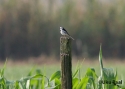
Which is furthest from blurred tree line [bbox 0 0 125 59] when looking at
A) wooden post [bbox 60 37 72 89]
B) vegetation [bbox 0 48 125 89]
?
wooden post [bbox 60 37 72 89]

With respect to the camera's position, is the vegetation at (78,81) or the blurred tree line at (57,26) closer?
the vegetation at (78,81)

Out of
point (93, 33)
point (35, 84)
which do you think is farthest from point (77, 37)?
point (35, 84)

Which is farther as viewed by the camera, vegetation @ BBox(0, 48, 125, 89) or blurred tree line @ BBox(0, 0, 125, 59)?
blurred tree line @ BBox(0, 0, 125, 59)

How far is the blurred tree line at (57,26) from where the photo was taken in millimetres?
27750

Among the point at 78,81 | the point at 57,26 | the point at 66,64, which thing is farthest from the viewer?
the point at 57,26

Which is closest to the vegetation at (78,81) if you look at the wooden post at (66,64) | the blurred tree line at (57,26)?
the wooden post at (66,64)

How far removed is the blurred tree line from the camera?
27750 millimetres

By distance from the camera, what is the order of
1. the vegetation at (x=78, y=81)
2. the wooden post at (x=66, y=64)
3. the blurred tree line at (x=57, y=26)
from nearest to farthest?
the wooden post at (x=66, y=64) → the vegetation at (x=78, y=81) → the blurred tree line at (x=57, y=26)

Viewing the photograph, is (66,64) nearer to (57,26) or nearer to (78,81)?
(78,81)

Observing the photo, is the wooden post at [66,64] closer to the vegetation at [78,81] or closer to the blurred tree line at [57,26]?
the vegetation at [78,81]

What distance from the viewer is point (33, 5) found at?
2827cm

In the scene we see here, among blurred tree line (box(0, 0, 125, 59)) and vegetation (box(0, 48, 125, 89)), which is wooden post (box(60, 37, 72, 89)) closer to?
vegetation (box(0, 48, 125, 89))

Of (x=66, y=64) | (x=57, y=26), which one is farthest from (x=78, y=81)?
(x=57, y=26)

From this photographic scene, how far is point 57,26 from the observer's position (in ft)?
90.4
